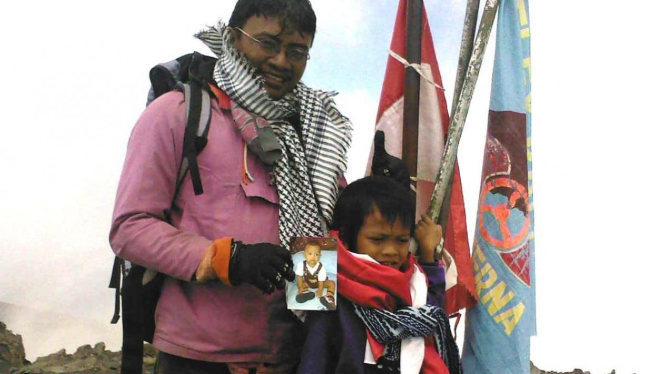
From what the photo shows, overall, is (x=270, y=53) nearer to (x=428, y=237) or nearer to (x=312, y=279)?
(x=312, y=279)

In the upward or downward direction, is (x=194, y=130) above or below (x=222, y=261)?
above

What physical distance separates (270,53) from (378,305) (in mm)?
904

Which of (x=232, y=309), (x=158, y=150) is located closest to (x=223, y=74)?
(x=158, y=150)

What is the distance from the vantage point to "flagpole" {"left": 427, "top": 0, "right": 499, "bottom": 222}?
2588 mm

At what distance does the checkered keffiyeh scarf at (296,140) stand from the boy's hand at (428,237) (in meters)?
0.40

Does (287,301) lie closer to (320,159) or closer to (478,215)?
(320,159)

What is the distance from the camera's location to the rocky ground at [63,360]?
7836 millimetres

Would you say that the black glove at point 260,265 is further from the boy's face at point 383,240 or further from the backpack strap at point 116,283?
the backpack strap at point 116,283

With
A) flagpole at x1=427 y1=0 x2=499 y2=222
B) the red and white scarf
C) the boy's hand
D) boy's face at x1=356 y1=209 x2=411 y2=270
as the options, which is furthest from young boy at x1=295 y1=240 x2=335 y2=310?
flagpole at x1=427 y1=0 x2=499 y2=222

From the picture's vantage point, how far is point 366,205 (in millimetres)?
2189

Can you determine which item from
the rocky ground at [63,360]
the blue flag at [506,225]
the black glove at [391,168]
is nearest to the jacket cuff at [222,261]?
the black glove at [391,168]

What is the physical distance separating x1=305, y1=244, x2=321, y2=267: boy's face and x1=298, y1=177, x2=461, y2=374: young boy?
13cm

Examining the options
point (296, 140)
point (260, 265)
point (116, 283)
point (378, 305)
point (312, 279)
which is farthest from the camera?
point (116, 283)

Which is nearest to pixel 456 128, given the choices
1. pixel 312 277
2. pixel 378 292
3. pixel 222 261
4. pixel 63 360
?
pixel 378 292
